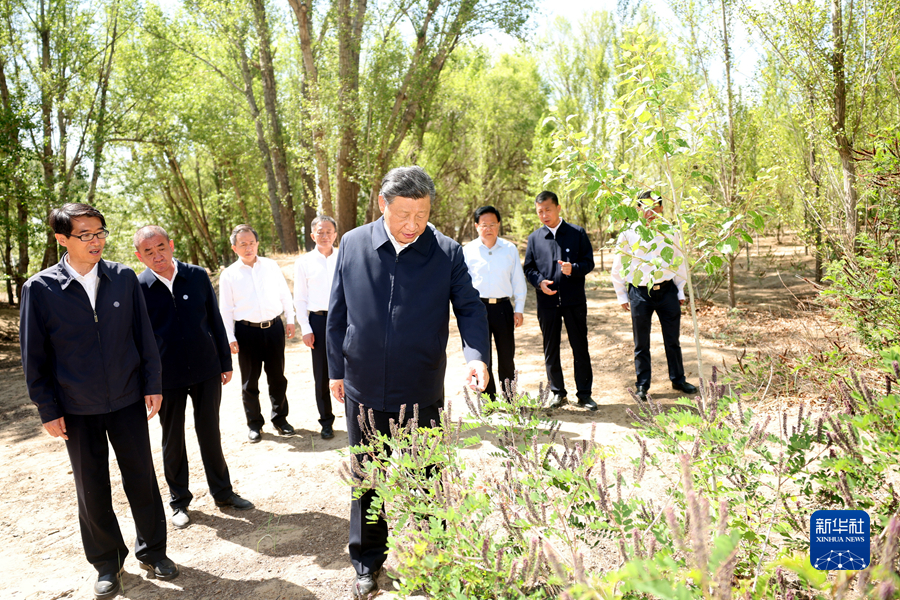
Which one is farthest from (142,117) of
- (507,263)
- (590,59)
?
(507,263)

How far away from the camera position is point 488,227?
613cm

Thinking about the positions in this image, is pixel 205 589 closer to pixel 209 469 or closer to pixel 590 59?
pixel 209 469

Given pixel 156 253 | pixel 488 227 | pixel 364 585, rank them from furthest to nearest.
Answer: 1. pixel 488 227
2. pixel 156 253
3. pixel 364 585

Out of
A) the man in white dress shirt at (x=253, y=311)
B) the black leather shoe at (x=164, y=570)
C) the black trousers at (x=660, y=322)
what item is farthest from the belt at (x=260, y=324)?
the black trousers at (x=660, y=322)

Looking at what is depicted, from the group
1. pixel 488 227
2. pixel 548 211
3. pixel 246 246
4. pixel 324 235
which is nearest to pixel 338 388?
pixel 324 235

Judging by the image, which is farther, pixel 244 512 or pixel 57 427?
pixel 244 512

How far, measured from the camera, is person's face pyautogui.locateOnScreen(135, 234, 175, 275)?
14.1 feet

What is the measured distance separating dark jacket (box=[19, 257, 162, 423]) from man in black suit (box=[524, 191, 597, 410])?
13.5ft

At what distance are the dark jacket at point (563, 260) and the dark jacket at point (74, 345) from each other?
4.08 metres

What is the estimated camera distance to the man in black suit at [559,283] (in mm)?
6348

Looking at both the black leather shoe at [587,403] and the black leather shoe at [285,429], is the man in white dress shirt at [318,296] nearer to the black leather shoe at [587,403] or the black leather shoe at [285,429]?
the black leather shoe at [285,429]

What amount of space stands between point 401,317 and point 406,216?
55cm

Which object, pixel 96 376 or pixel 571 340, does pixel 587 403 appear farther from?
pixel 96 376

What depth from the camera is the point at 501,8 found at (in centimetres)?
1382
